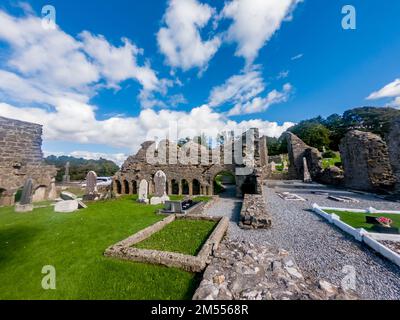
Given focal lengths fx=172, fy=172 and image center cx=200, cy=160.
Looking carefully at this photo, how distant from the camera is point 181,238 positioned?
5785 mm

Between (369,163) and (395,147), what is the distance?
283cm

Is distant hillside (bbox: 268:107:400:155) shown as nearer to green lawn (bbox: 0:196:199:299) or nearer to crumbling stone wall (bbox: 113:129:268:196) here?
crumbling stone wall (bbox: 113:129:268:196)

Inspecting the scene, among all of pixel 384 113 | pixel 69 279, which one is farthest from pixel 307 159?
pixel 384 113

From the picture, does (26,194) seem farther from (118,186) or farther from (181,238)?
(181,238)

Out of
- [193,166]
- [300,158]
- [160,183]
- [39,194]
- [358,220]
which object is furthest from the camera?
[300,158]

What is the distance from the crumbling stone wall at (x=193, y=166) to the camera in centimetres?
1392

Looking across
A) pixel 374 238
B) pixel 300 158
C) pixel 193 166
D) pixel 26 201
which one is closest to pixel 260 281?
pixel 374 238

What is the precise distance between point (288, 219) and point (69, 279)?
7.68m

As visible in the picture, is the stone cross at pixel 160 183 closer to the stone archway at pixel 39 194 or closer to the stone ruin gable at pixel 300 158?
the stone archway at pixel 39 194

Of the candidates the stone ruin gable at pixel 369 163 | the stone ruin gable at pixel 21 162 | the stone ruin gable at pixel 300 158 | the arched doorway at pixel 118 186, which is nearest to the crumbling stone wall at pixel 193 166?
the arched doorway at pixel 118 186

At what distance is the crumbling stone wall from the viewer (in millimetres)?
13922

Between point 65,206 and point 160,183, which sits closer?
point 65,206
